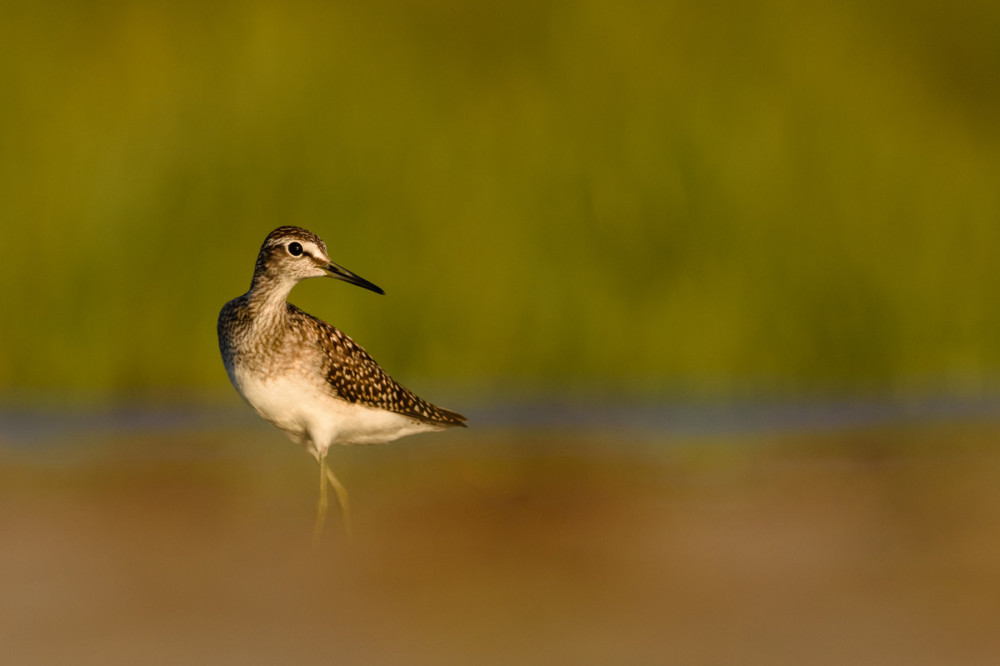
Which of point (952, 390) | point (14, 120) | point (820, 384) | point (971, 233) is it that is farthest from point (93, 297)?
point (971, 233)

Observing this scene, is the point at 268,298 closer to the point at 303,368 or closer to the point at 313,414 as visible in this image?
the point at 303,368

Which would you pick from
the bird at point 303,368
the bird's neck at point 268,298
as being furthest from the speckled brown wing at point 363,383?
the bird's neck at point 268,298

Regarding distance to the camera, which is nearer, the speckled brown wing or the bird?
the bird

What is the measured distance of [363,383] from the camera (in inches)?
359

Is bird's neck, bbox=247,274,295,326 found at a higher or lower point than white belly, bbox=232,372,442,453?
higher

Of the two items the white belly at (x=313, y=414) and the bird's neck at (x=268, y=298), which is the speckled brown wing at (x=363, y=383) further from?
the bird's neck at (x=268, y=298)

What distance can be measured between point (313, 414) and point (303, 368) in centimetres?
28

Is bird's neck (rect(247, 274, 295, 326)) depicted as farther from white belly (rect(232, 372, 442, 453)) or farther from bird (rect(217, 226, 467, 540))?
white belly (rect(232, 372, 442, 453))

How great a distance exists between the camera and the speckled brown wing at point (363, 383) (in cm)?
896

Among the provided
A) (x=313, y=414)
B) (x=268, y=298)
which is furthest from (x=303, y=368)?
(x=268, y=298)

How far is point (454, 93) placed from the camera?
15562mm

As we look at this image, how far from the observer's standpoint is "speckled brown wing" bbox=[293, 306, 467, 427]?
8.96m

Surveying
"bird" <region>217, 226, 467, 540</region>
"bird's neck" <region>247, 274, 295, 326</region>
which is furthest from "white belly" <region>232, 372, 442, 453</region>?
"bird's neck" <region>247, 274, 295, 326</region>

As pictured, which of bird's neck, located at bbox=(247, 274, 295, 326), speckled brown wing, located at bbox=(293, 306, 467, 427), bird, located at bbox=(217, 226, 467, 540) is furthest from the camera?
speckled brown wing, located at bbox=(293, 306, 467, 427)
